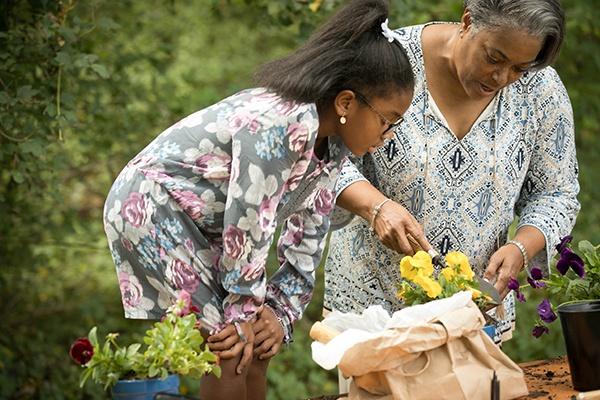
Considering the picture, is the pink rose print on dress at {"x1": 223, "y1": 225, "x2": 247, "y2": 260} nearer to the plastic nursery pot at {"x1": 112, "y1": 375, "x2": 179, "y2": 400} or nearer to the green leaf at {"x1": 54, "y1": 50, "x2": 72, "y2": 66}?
the plastic nursery pot at {"x1": 112, "y1": 375, "x2": 179, "y2": 400}

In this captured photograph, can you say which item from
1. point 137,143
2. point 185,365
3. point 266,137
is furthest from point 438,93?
point 137,143

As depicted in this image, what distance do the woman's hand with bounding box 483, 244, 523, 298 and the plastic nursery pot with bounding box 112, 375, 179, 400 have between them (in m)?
1.05

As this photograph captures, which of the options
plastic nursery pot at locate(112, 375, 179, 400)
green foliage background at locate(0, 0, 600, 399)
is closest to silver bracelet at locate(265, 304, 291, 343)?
plastic nursery pot at locate(112, 375, 179, 400)

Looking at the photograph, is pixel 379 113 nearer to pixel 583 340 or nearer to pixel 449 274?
pixel 449 274

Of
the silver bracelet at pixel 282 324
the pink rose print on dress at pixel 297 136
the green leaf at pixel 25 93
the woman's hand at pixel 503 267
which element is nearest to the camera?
the pink rose print on dress at pixel 297 136

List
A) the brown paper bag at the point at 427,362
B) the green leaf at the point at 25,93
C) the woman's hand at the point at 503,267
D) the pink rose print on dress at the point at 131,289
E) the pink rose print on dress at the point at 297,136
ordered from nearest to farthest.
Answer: the brown paper bag at the point at 427,362 → the pink rose print on dress at the point at 297,136 → the pink rose print on dress at the point at 131,289 → the woman's hand at the point at 503,267 → the green leaf at the point at 25,93

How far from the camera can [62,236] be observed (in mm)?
4668

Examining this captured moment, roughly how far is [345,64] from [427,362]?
64cm

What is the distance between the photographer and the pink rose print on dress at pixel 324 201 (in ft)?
8.43

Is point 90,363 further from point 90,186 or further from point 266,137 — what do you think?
point 90,186

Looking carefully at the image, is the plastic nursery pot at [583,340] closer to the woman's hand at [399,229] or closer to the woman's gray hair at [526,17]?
the woman's hand at [399,229]

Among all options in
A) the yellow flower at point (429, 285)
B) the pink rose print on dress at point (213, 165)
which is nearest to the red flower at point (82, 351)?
the pink rose print on dress at point (213, 165)

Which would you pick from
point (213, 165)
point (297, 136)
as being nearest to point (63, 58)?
point (213, 165)

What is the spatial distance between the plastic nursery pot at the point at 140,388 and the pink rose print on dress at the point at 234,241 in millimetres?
365
